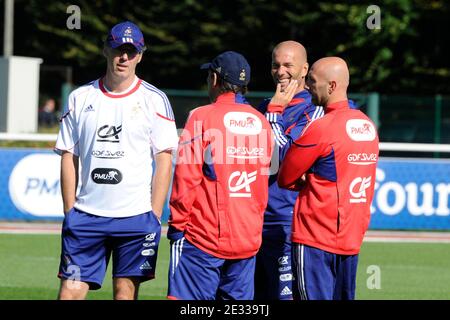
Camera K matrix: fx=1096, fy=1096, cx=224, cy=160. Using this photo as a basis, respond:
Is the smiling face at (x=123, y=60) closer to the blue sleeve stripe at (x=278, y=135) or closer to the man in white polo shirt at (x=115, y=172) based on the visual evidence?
the man in white polo shirt at (x=115, y=172)

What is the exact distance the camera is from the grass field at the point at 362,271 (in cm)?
1152

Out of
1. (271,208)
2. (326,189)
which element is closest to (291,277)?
(271,208)

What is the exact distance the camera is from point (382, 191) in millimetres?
17703

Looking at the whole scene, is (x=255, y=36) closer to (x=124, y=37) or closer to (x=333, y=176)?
(x=124, y=37)

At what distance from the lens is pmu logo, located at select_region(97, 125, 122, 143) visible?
7555mm

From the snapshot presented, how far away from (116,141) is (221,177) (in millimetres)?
789

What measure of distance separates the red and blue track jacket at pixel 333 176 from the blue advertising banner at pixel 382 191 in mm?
9932

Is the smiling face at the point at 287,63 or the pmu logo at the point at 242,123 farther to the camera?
the smiling face at the point at 287,63

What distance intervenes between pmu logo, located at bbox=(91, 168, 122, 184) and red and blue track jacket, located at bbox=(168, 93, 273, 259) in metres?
0.44

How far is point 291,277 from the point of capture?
27.3 ft

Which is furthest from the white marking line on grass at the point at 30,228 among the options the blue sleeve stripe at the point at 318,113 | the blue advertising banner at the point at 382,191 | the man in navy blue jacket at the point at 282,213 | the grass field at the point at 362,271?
the blue sleeve stripe at the point at 318,113

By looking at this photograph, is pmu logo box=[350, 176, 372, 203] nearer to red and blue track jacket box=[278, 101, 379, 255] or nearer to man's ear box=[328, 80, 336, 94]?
red and blue track jacket box=[278, 101, 379, 255]

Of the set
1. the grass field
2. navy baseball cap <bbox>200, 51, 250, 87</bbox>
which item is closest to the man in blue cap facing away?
navy baseball cap <bbox>200, 51, 250, 87</bbox>

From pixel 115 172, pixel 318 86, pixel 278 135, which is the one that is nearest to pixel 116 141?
pixel 115 172
